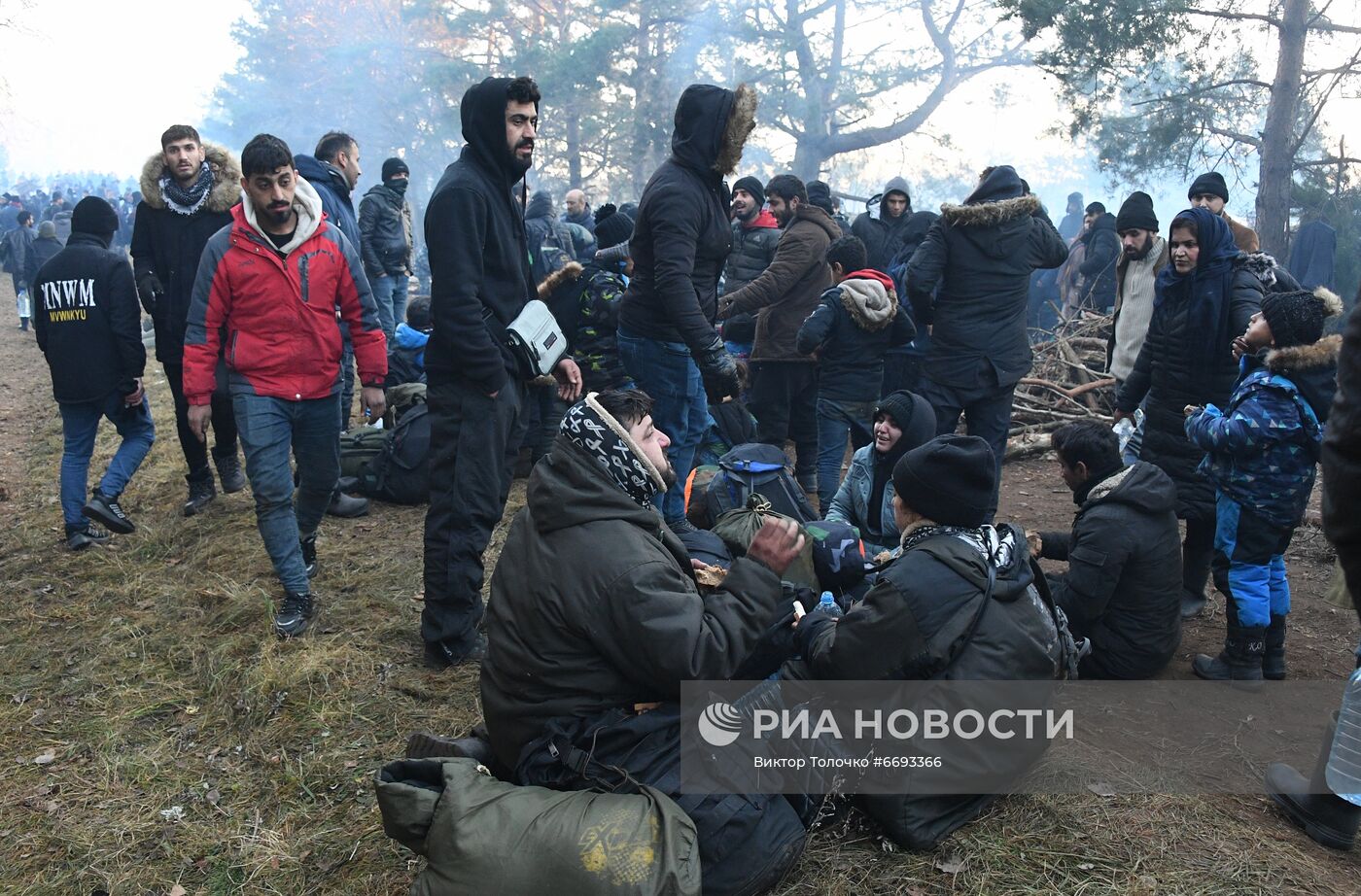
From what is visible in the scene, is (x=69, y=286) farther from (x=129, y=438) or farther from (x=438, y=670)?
(x=438, y=670)

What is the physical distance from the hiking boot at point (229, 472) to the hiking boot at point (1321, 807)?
596 centimetres

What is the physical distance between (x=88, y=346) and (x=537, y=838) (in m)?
4.59

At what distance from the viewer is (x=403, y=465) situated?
617 centimetres

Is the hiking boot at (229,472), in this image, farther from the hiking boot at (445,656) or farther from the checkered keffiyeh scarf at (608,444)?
the checkered keffiyeh scarf at (608,444)

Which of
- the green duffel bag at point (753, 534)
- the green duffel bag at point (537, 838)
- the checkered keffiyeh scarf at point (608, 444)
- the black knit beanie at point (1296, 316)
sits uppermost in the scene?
the black knit beanie at point (1296, 316)

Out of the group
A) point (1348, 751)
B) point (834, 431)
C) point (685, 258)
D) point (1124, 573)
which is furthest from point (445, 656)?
point (1348, 751)

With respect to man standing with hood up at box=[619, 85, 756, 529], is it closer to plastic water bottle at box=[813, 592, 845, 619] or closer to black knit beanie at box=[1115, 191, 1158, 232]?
plastic water bottle at box=[813, 592, 845, 619]

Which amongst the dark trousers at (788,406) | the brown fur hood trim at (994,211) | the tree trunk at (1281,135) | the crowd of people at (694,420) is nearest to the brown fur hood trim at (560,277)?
the crowd of people at (694,420)

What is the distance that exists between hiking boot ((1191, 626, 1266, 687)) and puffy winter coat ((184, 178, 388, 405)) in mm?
4150

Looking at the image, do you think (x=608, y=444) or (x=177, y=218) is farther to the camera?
(x=177, y=218)

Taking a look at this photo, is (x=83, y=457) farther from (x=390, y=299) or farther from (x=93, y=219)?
(x=390, y=299)

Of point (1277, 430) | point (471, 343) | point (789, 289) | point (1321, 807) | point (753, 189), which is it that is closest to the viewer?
point (1321, 807)

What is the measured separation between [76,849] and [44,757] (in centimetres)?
68

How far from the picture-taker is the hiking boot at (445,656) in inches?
157
